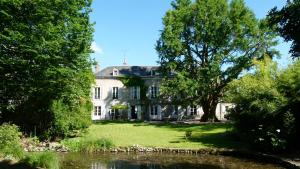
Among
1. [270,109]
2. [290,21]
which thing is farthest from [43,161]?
[270,109]

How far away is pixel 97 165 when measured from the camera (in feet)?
63.0

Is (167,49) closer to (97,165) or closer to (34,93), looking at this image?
(34,93)

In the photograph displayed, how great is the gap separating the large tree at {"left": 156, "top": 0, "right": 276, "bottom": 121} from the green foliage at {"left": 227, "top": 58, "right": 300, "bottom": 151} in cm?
1724

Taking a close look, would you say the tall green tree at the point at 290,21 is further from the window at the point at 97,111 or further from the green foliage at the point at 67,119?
the window at the point at 97,111

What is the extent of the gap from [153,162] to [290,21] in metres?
12.1

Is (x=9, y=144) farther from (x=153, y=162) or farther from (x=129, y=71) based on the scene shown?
(x=129, y=71)

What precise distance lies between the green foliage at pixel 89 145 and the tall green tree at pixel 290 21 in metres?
16.3

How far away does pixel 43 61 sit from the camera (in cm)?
2689

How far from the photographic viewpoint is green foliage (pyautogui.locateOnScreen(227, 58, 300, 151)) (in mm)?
21125

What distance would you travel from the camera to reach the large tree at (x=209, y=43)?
1703 inches

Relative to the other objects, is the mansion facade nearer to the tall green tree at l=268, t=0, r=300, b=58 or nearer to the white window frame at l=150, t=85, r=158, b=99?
the white window frame at l=150, t=85, r=158, b=99

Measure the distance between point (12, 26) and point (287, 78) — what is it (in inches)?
715

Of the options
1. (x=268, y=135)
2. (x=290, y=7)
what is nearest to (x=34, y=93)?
(x=268, y=135)

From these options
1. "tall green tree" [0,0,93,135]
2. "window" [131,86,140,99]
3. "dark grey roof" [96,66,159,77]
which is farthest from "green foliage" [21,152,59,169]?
"dark grey roof" [96,66,159,77]
